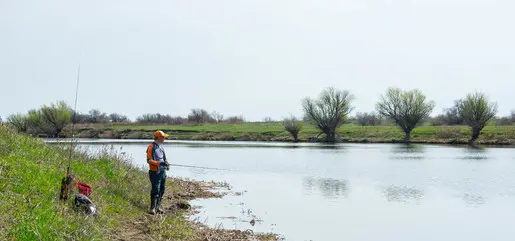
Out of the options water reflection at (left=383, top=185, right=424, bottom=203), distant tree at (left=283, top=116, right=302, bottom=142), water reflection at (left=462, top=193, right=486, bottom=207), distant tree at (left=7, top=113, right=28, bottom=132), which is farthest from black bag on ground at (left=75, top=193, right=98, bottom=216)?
distant tree at (left=283, top=116, right=302, bottom=142)

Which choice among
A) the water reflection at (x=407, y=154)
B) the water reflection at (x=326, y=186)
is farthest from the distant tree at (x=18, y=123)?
the water reflection at (x=407, y=154)

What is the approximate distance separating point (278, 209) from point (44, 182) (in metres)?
7.40

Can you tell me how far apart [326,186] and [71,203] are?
13516 millimetres

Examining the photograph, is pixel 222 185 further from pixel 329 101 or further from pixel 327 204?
pixel 329 101

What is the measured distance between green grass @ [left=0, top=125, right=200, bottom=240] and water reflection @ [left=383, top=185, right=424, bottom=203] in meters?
8.67

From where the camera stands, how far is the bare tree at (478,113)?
65938 millimetres

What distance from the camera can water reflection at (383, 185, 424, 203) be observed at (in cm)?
1771

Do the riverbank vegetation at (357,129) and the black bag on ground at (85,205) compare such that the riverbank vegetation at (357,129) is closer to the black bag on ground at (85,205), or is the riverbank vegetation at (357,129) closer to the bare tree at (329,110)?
the bare tree at (329,110)

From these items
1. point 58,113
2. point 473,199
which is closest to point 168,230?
point 473,199

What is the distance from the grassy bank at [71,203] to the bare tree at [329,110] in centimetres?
6047

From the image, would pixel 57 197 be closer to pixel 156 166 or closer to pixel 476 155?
pixel 156 166

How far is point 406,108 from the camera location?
72000mm

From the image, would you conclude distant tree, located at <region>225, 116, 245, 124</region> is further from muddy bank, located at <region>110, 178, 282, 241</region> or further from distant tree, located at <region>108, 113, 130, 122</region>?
muddy bank, located at <region>110, 178, 282, 241</region>

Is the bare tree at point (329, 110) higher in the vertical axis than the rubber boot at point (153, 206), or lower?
higher
